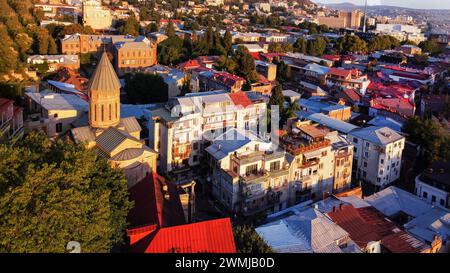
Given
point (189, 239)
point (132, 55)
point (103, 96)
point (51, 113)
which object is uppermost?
point (132, 55)

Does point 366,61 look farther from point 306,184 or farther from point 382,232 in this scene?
point 382,232

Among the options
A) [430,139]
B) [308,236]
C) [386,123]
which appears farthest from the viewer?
[386,123]

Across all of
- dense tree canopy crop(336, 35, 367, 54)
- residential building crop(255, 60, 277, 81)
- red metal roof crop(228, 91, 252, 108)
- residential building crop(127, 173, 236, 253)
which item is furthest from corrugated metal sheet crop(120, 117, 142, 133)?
dense tree canopy crop(336, 35, 367, 54)

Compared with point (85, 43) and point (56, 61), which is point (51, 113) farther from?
point (85, 43)

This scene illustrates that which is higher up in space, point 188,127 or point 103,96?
point 103,96

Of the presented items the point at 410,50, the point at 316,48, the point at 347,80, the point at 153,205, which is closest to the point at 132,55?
the point at 347,80

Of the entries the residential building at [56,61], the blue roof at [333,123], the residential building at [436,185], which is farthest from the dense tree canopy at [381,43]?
the residential building at [436,185]
